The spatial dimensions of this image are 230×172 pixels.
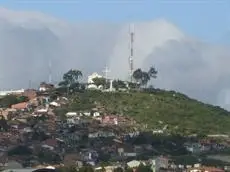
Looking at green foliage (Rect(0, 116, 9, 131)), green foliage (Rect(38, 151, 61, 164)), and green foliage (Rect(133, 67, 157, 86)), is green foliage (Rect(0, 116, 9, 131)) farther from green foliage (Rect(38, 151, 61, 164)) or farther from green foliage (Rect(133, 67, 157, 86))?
green foliage (Rect(133, 67, 157, 86))

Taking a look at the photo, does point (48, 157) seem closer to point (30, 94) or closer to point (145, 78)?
point (30, 94)

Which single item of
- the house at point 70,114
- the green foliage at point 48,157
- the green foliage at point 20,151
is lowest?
the green foliage at point 48,157

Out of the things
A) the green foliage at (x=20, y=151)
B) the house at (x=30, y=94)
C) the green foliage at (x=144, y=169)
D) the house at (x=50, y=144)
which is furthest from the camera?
the house at (x=30, y=94)

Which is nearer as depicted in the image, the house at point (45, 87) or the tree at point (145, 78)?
the house at point (45, 87)

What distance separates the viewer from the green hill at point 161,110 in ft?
455

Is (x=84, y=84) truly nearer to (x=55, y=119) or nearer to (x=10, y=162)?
(x=55, y=119)

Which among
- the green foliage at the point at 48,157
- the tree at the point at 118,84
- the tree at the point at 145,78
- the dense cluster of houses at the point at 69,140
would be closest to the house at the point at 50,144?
the dense cluster of houses at the point at 69,140

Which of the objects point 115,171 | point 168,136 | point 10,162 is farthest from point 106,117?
point 115,171

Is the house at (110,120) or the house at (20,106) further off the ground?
the house at (20,106)

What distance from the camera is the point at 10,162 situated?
101500 millimetres

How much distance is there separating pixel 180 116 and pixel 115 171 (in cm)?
6217

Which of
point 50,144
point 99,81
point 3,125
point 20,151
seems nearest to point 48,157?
point 20,151

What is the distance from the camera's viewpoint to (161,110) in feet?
475

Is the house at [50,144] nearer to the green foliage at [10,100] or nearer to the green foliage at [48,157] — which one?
the green foliage at [48,157]
